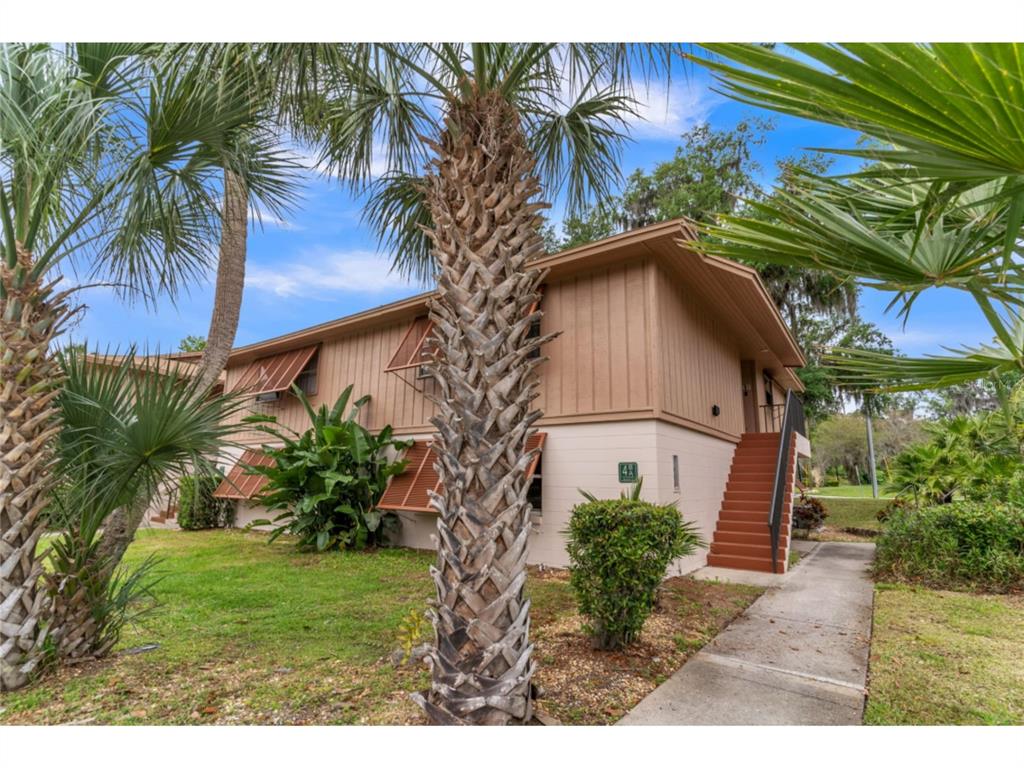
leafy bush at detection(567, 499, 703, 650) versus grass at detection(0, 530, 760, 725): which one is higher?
leafy bush at detection(567, 499, 703, 650)

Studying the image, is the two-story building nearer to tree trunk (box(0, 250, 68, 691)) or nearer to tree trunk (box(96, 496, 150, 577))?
tree trunk (box(96, 496, 150, 577))

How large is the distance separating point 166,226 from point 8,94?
1.35 metres

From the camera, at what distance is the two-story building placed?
23.8ft

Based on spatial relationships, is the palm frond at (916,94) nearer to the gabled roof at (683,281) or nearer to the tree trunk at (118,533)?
the gabled roof at (683,281)

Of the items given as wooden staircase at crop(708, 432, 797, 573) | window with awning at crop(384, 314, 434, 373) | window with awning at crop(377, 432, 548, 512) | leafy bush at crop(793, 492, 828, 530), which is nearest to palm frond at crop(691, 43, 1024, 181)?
window with awning at crop(377, 432, 548, 512)

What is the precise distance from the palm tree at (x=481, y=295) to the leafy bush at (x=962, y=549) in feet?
21.9

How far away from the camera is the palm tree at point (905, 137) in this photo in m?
1.61

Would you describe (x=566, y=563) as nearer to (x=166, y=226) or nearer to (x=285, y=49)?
(x=166, y=226)

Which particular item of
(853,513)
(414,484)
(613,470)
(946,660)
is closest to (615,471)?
(613,470)

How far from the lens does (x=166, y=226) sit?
440 centimetres

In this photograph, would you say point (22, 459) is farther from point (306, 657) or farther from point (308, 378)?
point (308, 378)

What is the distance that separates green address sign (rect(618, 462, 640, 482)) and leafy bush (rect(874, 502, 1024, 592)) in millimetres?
3733

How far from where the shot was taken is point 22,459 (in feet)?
10.4
